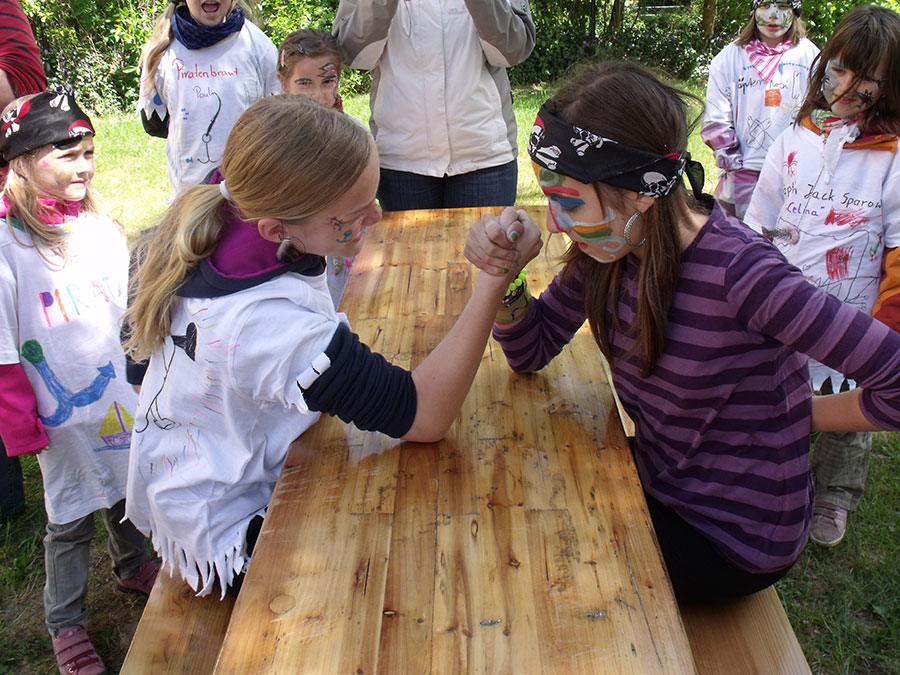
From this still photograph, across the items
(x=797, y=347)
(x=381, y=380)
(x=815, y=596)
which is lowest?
(x=815, y=596)

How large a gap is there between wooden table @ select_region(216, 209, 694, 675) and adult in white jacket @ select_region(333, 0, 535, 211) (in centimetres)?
150

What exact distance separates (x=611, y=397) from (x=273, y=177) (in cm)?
94

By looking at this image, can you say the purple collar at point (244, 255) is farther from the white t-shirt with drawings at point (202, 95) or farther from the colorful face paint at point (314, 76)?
the white t-shirt with drawings at point (202, 95)

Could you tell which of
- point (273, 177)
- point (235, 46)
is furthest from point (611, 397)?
point (235, 46)

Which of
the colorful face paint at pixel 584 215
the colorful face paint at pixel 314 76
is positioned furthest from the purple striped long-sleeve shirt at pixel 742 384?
the colorful face paint at pixel 314 76

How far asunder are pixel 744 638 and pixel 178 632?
1.23 meters

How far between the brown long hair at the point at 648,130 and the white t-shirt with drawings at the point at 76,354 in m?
1.47

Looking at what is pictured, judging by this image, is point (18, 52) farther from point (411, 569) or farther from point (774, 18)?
point (774, 18)

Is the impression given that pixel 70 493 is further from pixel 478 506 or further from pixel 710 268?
pixel 710 268

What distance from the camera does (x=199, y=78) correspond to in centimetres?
342

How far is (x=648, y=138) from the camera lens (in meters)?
1.44

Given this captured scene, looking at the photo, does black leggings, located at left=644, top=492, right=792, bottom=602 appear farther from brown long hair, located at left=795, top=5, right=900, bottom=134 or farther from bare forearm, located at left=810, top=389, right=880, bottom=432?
brown long hair, located at left=795, top=5, right=900, bottom=134

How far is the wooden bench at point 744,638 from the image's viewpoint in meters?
1.52

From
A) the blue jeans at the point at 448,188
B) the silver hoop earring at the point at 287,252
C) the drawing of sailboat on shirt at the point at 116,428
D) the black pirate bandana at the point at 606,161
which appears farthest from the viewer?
the blue jeans at the point at 448,188
